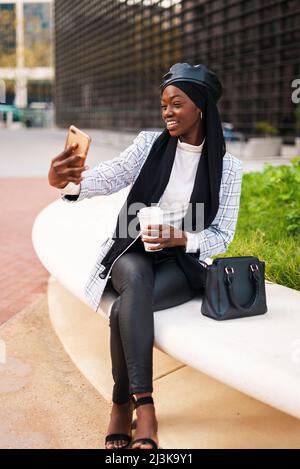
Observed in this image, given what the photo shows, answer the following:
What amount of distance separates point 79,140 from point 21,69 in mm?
41686

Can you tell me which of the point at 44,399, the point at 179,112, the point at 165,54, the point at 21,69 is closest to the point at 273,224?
the point at 179,112

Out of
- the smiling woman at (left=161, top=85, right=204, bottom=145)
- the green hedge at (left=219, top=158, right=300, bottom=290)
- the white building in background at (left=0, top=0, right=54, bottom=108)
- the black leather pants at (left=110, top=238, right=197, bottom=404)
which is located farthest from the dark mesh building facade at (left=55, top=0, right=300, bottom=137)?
the black leather pants at (left=110, top=238, right=197, bottom=404)

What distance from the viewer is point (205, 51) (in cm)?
2372

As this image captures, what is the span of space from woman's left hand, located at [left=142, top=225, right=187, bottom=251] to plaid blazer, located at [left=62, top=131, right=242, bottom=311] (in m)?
0.08

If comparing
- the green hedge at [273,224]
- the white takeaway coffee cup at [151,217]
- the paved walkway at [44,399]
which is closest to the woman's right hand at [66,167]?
A: the white takeaway coffee cup at [151,217]

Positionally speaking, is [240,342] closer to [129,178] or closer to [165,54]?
[129,178]

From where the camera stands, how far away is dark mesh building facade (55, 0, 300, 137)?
20031 millimetres

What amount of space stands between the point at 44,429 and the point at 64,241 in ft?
5.16

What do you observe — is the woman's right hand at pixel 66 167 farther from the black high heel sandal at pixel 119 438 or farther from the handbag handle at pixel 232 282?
the black high heel sandal at pixel 119 438

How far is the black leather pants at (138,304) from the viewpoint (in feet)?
8.63

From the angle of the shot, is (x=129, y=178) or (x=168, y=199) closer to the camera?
(x=168, y=199)

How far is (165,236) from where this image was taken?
9.37ft
